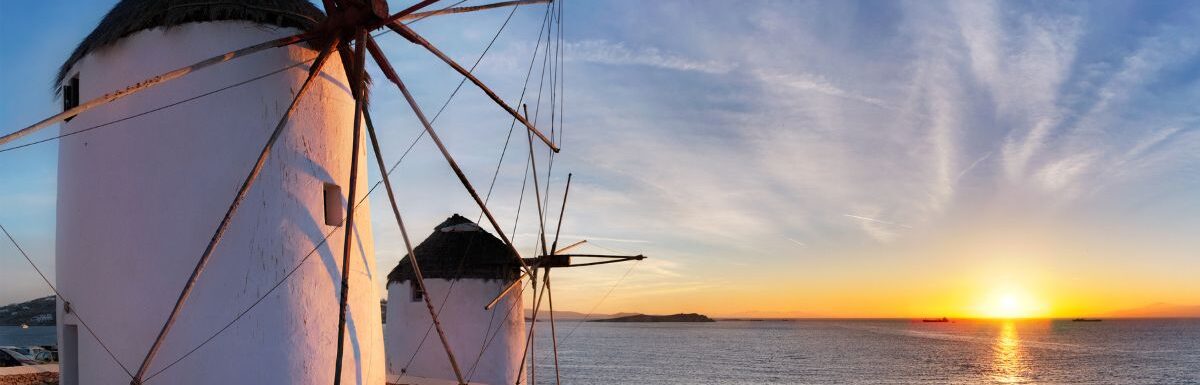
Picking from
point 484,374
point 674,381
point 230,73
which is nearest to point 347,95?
point 230,73

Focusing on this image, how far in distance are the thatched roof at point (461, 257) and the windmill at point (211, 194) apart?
510 inches

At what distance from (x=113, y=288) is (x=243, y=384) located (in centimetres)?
190

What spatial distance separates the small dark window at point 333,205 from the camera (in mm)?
10812

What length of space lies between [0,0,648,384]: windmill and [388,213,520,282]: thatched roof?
1295cm

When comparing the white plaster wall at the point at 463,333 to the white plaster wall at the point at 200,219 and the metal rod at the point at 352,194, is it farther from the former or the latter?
the metal rod at the point at 352,194

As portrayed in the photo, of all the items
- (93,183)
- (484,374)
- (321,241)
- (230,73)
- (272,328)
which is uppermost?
(230,73)

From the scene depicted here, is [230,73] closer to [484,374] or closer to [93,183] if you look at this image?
[93,183]

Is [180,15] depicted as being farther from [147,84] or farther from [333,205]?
[333,205]

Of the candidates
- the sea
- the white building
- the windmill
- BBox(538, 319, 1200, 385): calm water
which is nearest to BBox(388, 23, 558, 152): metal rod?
the windmill

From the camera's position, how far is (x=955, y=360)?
211ft

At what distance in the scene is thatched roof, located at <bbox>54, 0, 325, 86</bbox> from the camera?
1021 cm

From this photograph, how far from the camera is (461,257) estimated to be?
24.2m

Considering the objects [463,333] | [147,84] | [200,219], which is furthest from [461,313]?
[147,84]

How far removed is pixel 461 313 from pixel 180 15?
14413mm
